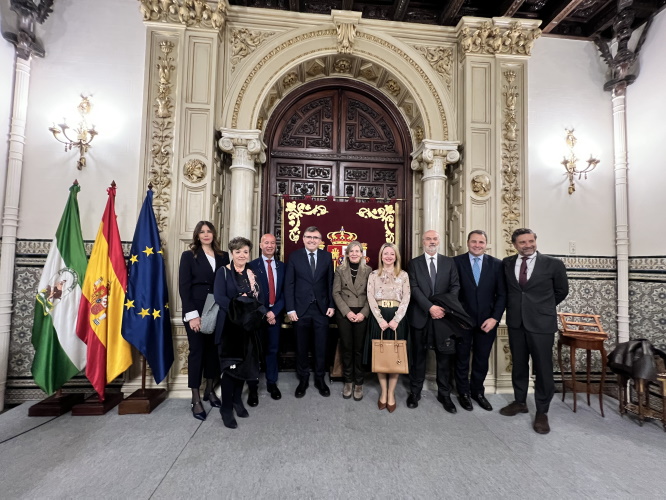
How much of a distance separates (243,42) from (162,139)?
4.91 ft

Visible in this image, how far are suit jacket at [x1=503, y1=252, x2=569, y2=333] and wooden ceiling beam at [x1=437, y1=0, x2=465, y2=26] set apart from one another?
2.98 metres

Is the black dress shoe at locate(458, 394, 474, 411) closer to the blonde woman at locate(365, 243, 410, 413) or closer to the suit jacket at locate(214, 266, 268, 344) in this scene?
the blonde woman at locate(365, 243, 410, 413)

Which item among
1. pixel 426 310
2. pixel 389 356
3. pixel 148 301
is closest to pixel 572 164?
pixel 426 310

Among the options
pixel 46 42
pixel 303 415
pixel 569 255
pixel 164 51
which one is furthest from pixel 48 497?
pixel 569 255

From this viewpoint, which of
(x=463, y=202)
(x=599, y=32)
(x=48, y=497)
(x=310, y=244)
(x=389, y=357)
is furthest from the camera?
(x=599, y=32)

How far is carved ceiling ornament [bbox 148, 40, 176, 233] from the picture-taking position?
3.29 metres

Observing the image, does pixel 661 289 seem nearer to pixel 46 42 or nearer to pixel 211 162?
pixel 211 162

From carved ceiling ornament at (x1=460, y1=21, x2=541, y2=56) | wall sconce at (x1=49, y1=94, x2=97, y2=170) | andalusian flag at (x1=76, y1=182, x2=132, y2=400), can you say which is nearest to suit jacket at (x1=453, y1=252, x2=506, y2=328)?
carved ceiling ornament at (x1=460, y1=21, x2=541, y2=56)

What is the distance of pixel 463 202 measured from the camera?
3645 millimetres

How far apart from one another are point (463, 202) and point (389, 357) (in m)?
1.99

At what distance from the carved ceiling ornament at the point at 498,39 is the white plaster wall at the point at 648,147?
124cm

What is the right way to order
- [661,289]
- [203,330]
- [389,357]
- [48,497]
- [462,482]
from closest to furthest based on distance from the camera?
[48,497] < [462,482] < [203,330] < [389,357] < [661,289]

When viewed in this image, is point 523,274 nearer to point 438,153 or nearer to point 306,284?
point 438,153

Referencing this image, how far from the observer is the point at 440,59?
386 cm
